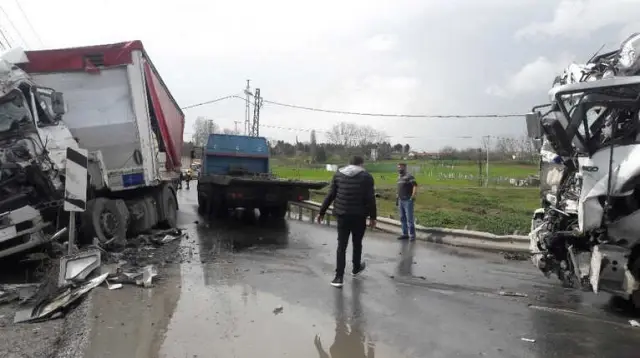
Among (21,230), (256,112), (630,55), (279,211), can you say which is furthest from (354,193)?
(256,112)

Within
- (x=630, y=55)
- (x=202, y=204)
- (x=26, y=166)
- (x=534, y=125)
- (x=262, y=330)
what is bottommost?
(x=262, y=330)

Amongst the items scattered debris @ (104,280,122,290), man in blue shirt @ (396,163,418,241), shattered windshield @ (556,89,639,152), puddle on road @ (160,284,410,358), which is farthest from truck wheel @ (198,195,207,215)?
shattered windshield @ (556,89,639,152)

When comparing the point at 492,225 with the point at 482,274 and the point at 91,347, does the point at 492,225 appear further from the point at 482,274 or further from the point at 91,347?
the point at 91,347

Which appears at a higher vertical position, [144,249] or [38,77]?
[38,77]

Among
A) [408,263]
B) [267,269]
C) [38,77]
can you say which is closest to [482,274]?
[408,263]

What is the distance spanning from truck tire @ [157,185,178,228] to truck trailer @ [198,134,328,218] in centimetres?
101

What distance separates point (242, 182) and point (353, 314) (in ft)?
25.4

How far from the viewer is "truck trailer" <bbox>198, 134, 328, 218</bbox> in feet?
42.9

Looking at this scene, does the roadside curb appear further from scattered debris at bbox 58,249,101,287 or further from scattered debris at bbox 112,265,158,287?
scattered debris at bbox 112,265,158,287

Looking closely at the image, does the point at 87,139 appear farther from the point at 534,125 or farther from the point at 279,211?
the point at 534,125

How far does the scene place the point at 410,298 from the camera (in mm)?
6289

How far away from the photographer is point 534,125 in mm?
6387

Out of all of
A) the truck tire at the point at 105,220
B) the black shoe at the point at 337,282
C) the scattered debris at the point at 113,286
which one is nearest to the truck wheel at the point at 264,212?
the truck tire at the point at 105,220

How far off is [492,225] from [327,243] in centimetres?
387
